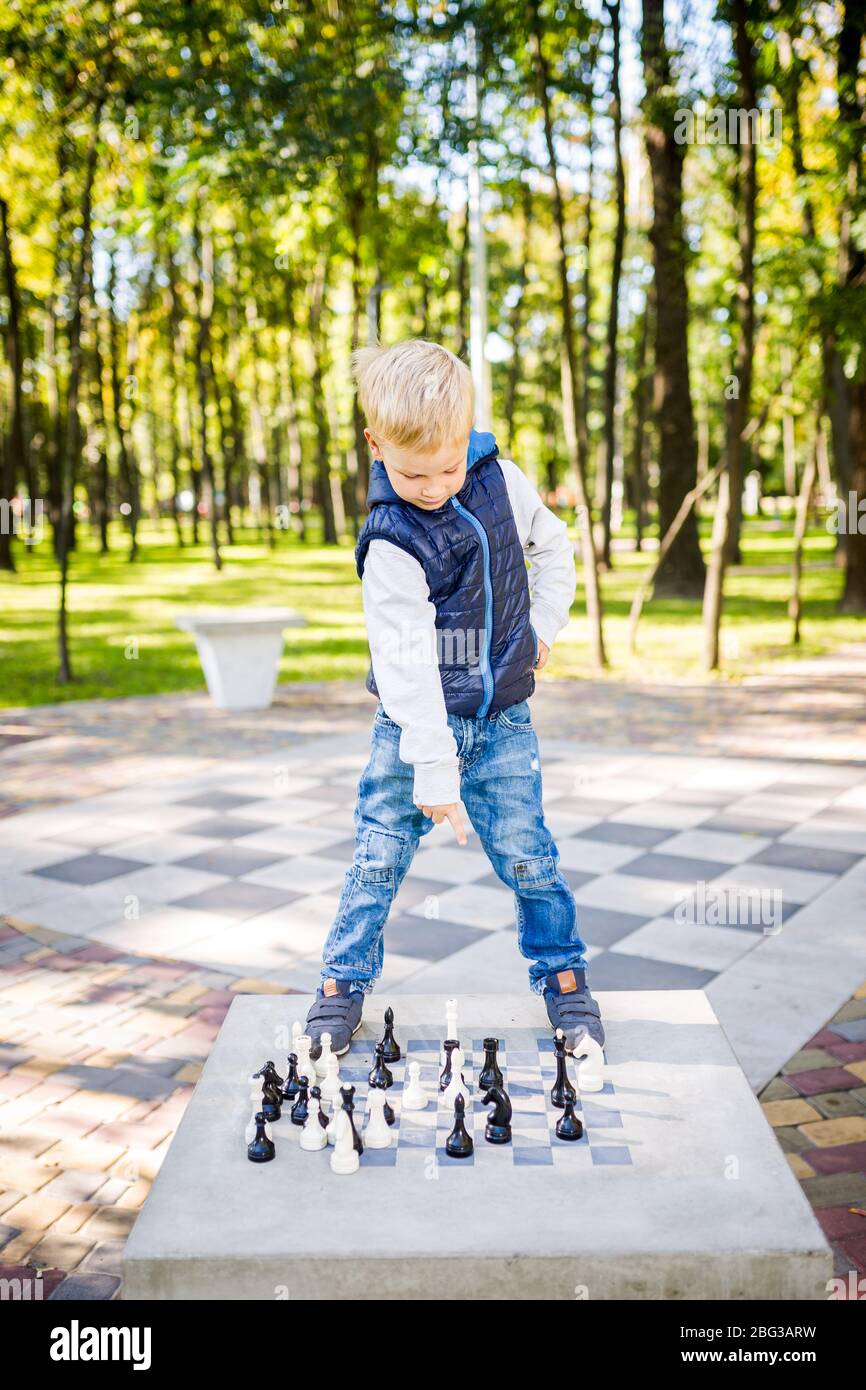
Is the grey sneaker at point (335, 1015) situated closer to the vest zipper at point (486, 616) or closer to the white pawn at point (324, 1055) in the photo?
the white pawn at point (324, 1055)

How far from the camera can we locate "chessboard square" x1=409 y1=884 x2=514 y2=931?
4.81 m

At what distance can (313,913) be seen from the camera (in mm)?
4938

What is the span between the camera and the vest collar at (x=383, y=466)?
2775 mm

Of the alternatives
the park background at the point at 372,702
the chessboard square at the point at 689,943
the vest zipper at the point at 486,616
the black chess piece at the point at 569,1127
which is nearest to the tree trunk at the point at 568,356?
the park background at the point at 372,702

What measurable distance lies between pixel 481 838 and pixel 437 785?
1.20 ft

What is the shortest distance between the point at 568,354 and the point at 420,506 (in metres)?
8.90

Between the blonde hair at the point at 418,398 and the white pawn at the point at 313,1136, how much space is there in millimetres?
1390

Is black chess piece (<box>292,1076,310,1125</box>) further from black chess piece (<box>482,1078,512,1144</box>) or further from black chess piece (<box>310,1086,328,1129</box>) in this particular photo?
black chess piece (<box>482,1078,512,1144</box>)

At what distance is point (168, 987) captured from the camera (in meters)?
4.23

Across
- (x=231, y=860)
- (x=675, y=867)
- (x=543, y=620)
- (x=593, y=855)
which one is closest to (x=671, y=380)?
(x=593, y=855)

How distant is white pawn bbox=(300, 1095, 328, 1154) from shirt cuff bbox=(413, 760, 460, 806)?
0.70 meters

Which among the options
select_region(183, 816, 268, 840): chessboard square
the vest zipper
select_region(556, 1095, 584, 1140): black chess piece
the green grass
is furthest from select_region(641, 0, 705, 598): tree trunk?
select_region(556, 1095, 584, 1140): black chess piece
